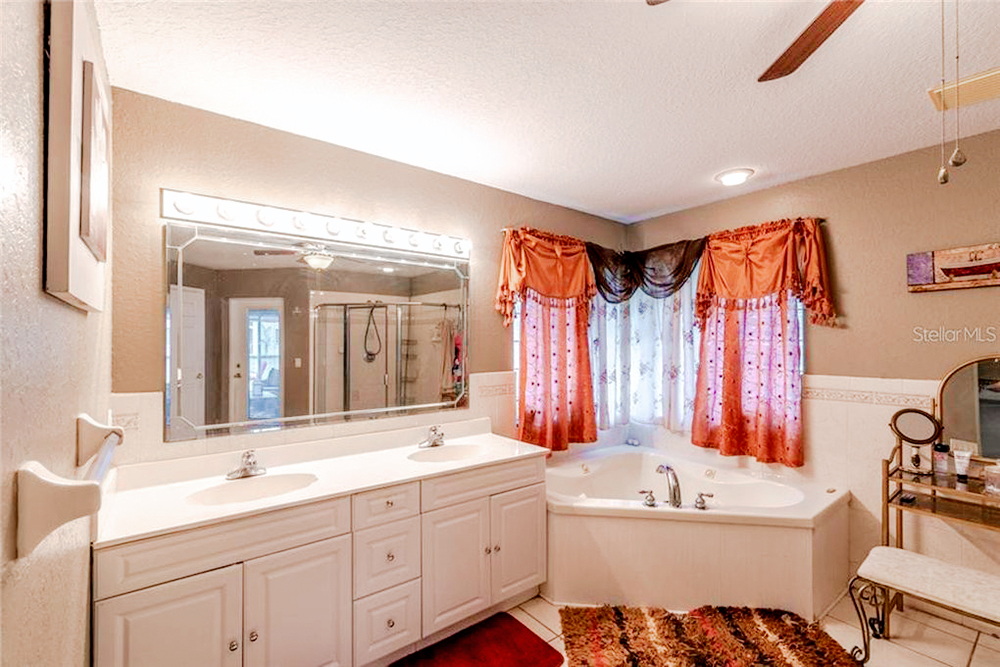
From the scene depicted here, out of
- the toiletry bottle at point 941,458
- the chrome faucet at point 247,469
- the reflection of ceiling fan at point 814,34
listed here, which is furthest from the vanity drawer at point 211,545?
the toiletry bottle at point 941,458

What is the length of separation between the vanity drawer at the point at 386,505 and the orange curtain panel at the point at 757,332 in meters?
2.15

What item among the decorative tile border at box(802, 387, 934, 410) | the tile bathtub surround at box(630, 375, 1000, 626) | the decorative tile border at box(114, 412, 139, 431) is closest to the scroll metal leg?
the tile bathtub surround at box(630, 375, 1000, 626)

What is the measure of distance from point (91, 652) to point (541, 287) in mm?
2555

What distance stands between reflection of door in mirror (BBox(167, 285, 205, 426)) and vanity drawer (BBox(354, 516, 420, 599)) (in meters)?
0.89

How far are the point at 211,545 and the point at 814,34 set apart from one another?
7.64 ft

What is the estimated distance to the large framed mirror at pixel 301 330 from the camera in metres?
1.86

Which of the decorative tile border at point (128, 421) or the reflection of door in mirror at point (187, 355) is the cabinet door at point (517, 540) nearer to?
the reflection of door in mirror at point (187, 355)

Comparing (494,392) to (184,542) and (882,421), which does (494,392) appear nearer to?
(184,542)

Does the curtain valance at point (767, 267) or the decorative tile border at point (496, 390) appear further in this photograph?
the decorative tile border at point (496, 390)

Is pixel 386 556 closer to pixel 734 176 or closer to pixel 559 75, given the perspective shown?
pixel 559 75

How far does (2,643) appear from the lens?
1.59ft

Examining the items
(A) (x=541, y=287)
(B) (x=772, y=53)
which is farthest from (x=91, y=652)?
(B) (x=772, y=53)

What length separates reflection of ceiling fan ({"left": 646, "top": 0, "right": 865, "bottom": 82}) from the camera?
1043mm

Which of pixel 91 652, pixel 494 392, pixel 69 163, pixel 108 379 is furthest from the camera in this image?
pixel 494 392
